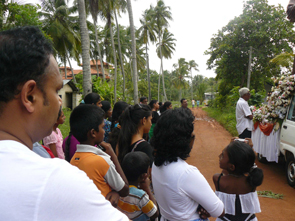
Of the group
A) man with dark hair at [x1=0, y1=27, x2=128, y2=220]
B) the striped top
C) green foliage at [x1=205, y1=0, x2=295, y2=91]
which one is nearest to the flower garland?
the striped top

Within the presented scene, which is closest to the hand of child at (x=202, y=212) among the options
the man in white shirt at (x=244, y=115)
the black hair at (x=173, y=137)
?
the black hair at (x=173, y=137)

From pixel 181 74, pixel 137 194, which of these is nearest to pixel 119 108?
pixel 137 194

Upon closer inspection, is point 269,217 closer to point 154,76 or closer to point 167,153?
point 167,153

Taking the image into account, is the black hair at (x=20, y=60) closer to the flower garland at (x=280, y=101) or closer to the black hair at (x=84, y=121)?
the black hair at (x=84, y=121)

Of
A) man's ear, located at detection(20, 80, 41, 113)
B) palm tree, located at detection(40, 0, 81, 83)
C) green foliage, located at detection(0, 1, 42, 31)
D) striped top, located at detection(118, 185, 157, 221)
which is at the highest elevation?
palm tree, located at detection(40, 0, 81, 83)

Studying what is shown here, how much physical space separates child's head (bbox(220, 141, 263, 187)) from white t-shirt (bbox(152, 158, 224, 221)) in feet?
2.25

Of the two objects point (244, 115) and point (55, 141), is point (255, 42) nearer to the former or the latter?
point (244, 115)

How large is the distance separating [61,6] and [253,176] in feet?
80.3

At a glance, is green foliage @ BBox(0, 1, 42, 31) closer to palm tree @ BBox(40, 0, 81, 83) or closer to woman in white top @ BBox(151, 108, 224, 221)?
woman in white top @ BBox(151, 108, 224, 221)

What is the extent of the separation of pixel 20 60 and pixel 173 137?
50.3 inches

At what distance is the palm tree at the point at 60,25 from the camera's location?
2145 cm

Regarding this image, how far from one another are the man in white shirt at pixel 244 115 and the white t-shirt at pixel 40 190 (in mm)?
5910

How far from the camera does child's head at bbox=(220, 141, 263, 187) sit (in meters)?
2.17

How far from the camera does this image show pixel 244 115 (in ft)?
19.5
